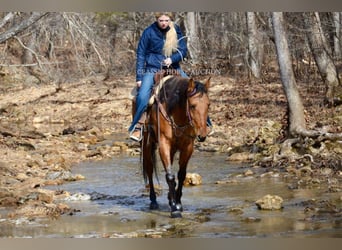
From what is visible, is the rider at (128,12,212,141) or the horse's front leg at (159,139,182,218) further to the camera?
the rider at (128,12,212,141)

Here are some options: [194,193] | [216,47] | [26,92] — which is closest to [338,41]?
[216,47]

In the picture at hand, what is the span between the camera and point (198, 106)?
18.4 feet

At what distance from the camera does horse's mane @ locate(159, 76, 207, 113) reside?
5.77 metres

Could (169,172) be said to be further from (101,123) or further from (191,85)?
(101,123)

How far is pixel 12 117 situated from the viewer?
23.2 ft

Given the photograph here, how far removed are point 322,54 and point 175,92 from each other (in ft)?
6.45

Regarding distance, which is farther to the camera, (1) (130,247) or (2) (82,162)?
(2) (82,162)

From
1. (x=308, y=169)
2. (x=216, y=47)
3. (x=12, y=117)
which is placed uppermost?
(x=216, y=47)

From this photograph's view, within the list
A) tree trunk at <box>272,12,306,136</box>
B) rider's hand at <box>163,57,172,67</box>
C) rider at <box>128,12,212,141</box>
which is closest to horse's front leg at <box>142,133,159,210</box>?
rider at <box>128,12,212,141</box>

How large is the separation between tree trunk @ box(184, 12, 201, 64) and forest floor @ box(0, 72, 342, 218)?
11.5 inches

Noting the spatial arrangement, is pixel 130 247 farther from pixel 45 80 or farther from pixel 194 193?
pixel 45 80

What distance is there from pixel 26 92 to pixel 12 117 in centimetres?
37

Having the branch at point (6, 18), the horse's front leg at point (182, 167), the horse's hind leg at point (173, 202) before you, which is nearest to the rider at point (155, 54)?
the horse's front leg at point (182, 167)

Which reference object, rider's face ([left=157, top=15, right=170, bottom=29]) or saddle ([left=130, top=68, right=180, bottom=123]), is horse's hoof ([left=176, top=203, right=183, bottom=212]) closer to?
saddle ([left=130, top=68, right=180, bottom=123])
